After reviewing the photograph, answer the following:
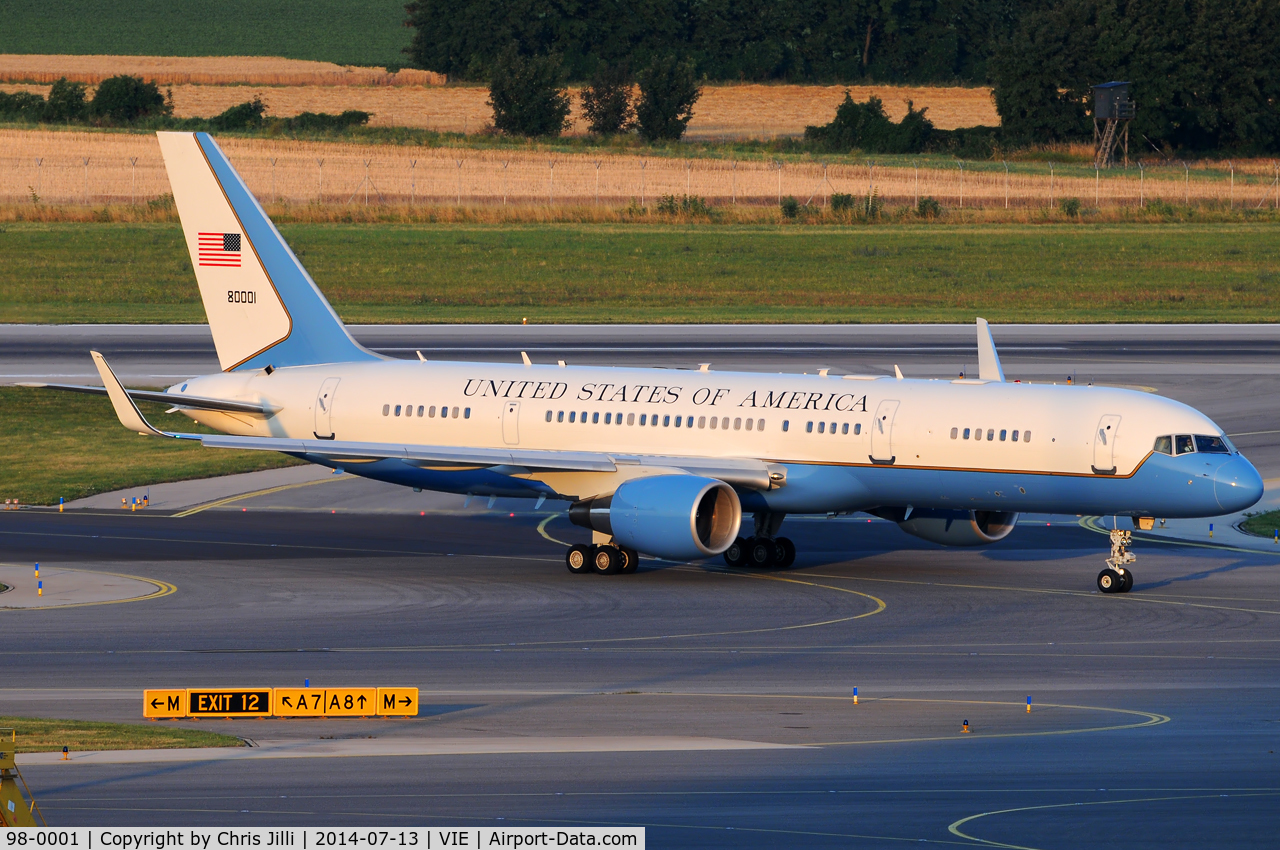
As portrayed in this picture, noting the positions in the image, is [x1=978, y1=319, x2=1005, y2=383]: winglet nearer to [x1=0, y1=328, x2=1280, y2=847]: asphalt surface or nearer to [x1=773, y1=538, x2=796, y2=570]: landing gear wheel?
[x1=0, y1=328, x2=1280, y2=847]: asphalt surface

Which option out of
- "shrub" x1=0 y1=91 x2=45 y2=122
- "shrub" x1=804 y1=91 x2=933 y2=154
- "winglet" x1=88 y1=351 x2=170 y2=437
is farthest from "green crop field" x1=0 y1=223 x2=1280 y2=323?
"shrub" x1=0 y1=91 x2=45 y2=122

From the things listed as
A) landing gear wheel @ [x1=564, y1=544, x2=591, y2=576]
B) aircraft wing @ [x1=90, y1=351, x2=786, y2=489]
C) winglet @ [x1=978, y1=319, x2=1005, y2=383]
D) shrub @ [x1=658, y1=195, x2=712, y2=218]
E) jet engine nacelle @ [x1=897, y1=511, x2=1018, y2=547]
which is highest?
shrub @ [x1=658, y1=195, x2=712, y2=218]

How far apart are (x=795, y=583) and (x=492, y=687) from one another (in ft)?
36.5

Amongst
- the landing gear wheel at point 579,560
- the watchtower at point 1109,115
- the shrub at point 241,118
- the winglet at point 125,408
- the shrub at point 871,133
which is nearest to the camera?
the winglet at point 125,408

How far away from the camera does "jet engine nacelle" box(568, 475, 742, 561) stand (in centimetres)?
3462

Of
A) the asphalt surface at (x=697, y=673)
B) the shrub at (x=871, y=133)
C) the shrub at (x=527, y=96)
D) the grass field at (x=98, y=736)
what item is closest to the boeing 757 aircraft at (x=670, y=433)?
the asphalt surface at (x=697, y=673)

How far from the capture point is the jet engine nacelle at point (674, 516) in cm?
3462

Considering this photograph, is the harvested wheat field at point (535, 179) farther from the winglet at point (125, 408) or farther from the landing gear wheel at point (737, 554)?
the winglet at point (125, 408)

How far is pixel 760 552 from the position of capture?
126ft

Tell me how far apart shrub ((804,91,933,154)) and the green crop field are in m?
47.1

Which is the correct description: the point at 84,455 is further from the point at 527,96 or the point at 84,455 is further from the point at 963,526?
the point at 527,96

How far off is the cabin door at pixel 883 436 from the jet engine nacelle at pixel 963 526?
2.56 m

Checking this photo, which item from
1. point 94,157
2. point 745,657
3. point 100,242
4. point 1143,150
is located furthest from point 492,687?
point 1143,150

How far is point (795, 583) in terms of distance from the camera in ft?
120
